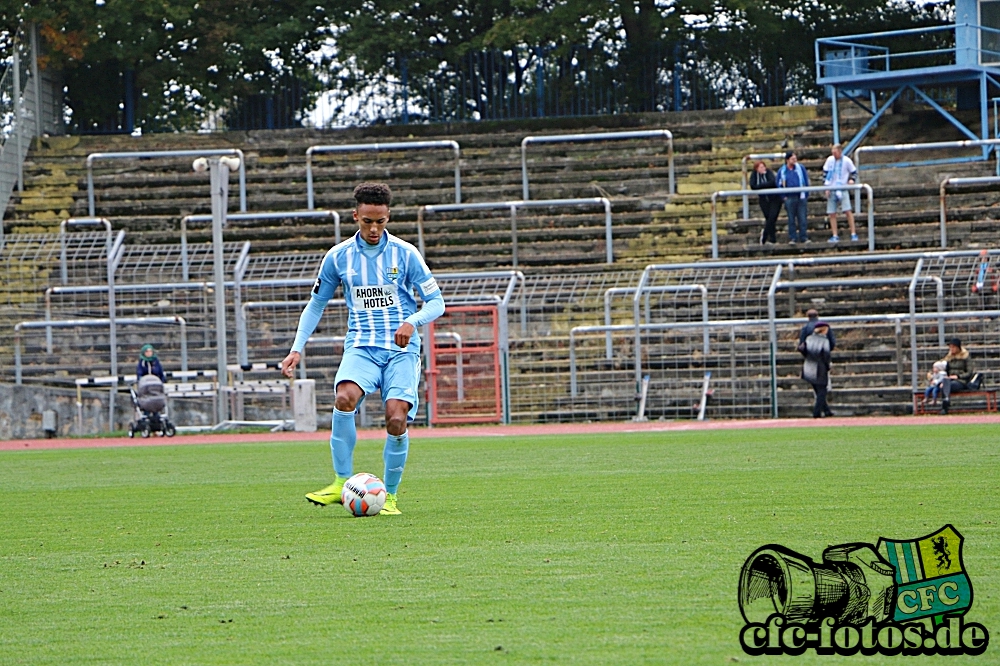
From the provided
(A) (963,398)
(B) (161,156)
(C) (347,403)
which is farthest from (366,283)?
(B) (161,156)

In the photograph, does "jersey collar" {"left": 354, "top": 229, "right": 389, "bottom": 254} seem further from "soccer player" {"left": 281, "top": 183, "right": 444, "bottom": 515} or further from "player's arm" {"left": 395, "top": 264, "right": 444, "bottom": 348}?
"player's arm" {"left": 395, "top": 264, "right": 444, "bottom": 348}

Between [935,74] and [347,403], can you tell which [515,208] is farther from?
[347,403]

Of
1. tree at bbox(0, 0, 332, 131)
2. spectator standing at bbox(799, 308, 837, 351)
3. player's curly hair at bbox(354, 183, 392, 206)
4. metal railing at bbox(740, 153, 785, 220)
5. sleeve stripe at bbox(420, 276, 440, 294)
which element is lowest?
spectator standing at bbox(799, 308, 837, 351)

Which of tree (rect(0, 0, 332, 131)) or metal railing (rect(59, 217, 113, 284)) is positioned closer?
metal railing (rect(59, 217, 113, 284))

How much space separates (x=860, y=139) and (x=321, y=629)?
2784 cm

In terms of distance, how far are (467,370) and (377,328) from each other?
14.1 m

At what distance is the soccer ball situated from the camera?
30.6ft

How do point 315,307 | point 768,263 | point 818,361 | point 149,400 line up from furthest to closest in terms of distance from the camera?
point 768,263, point 818,361, point 149,400, point 315,307

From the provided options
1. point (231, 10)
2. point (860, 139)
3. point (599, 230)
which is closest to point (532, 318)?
point (599, 230)

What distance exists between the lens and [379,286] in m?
9.81

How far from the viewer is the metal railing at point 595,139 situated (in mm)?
30016

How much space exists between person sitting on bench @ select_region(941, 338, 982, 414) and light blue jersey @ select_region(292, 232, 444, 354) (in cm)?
1357

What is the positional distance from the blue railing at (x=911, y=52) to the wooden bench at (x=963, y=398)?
10411 millimetres

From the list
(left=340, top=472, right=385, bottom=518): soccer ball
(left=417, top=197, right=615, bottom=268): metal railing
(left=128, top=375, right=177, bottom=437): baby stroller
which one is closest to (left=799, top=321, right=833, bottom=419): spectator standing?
(left=417, top=197, right=615, bottom=268): metal railing
